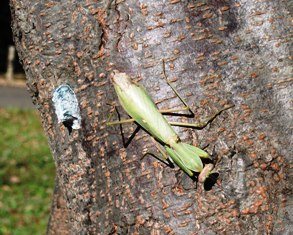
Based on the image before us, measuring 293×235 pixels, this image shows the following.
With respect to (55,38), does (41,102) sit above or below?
below

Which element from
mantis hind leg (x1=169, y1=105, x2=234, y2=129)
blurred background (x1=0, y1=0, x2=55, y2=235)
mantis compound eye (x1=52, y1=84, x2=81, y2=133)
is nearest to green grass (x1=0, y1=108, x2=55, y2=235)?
blurred background (x1=0, y1=0, x2=55, y2=235)

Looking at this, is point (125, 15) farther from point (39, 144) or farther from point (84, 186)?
point (39, 144)

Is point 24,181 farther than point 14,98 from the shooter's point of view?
No

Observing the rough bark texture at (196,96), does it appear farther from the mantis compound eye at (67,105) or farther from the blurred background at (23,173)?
the blurred background at (23,173)

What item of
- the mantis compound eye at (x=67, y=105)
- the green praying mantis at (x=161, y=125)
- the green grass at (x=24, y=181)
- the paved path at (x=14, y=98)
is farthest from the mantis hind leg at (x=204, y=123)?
the paved path at (x=14, y=98)

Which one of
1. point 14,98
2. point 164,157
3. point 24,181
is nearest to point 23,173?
point 24,181

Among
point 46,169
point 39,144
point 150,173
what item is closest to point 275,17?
point 150,173

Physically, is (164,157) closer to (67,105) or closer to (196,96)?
(196,96)
